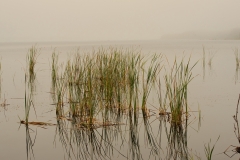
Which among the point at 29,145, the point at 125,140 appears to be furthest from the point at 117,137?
the point at 29,145

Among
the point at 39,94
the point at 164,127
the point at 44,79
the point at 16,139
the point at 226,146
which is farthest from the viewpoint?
the point at 44,79

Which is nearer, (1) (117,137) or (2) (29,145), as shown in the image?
(2) (29,145)

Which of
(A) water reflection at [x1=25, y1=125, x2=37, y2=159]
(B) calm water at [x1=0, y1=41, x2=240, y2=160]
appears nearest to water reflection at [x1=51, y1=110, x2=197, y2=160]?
(B) calm water at [x1=0, y1=41, x2=240, y2=160]

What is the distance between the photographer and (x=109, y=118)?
5.80 meters

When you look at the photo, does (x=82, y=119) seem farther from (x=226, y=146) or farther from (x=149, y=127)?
(x=226, y=146)

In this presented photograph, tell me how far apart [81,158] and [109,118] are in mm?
1825

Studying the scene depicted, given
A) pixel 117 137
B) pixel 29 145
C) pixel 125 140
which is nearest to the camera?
pixel 29 145

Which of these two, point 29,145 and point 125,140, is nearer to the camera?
point 29,145

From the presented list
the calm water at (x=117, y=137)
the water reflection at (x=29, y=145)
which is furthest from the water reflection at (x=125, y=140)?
the water reflection at (x=29, y=145)

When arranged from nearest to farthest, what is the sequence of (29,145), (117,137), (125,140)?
(29,145), (125,140), (117,137)

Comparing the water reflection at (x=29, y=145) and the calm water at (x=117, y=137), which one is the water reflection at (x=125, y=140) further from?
the water reflection at (x=29, y=145)

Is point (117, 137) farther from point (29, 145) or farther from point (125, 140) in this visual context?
point (29, 145)

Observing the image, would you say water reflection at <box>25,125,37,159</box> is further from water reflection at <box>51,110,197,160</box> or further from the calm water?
water reflection at <box>51,110,197,160</box>

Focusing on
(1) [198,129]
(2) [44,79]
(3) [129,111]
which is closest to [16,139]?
(3) [129,111]
